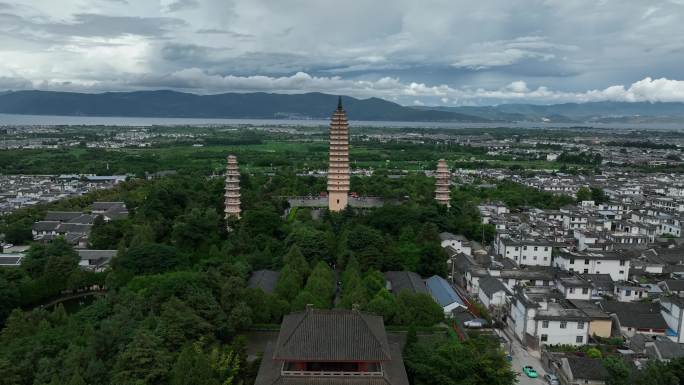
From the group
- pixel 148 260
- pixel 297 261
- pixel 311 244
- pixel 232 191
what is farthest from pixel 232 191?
pixel 297 261

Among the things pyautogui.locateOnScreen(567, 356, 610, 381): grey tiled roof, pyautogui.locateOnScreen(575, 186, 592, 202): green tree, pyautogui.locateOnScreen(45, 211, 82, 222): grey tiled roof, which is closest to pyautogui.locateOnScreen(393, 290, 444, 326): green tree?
pyautogui.locateOnScreen(567, 356, 610, 381): grey tiled roof

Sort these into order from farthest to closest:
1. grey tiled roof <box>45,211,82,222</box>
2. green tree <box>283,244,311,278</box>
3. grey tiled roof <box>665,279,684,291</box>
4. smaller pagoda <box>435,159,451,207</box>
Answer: smaller pagoda <box>435,159,451,207</box> < grey tiled roof <box>45,211,82,222</box> < grey tiled roof <box>665,279,684,291</box> < green tree <box>283,244,311,278</box>

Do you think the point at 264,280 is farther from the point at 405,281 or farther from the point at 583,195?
the point at 583,195

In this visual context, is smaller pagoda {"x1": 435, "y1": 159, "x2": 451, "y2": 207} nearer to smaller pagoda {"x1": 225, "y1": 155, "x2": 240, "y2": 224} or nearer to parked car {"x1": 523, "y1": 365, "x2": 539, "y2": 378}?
smaller pagoda {"x1": 225, "y1": 155, "x2": 240, "y2": 224}

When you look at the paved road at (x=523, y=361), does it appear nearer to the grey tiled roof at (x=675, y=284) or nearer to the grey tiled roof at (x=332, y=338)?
the grey tiled roof at (x=332, y=338)

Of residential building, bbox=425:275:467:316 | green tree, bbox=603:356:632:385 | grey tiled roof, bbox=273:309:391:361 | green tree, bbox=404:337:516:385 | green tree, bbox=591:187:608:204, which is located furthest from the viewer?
green tree, bbox=591:187:608:204

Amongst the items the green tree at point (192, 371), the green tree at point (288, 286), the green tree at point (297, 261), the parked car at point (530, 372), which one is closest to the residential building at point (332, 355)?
the green tree at point (192, 371)

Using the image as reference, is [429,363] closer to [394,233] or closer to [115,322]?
[115,322]
